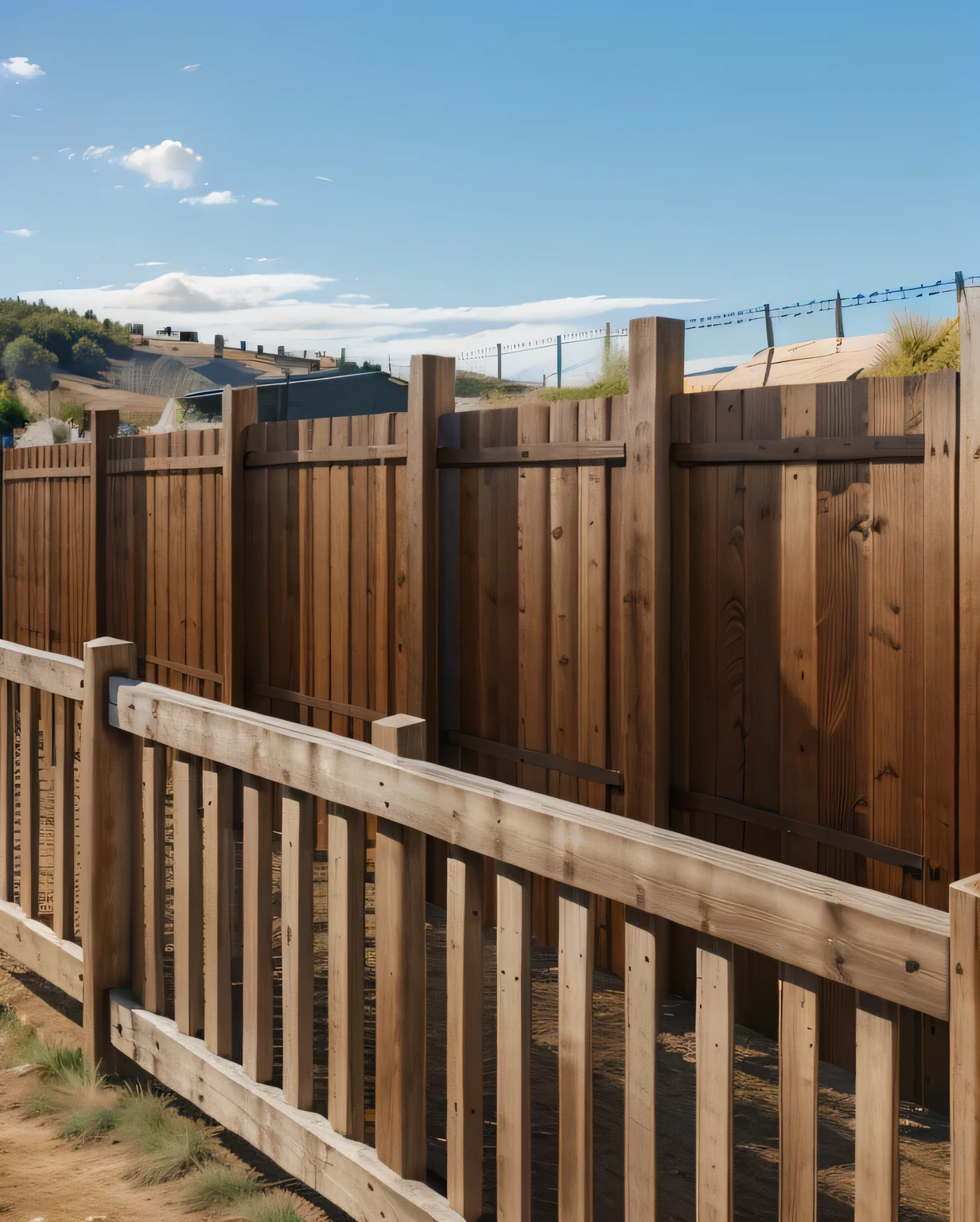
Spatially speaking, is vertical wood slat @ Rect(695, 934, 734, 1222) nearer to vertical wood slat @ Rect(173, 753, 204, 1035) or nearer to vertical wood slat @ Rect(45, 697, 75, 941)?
vertical wood slat @ Rect(173, 753, 204, 1035)

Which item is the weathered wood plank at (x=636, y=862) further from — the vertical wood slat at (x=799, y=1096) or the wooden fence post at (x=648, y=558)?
the wooden fence post at (x=648, y=558)

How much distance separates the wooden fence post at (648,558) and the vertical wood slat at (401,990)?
5.77 feet

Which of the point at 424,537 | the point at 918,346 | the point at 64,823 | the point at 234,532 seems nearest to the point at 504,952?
the point at 64,823

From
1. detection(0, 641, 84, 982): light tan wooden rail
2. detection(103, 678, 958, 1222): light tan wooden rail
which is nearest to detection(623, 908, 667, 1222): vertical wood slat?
detection(103, 678, 958, 1222): light tan wooden rail

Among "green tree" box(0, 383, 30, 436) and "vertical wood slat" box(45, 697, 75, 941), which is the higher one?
"green tree" box(0, 383, 30, 436)

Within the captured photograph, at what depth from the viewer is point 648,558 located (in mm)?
4035

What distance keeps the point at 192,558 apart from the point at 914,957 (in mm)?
5948

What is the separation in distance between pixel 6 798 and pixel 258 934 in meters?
1.68

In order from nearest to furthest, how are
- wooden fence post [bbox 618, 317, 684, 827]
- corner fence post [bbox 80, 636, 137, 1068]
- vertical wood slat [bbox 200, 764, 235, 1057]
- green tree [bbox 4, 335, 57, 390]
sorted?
vertical wood slat [bbox 200, 764, 235, 1057], corner fence post [bbox 80, 636, 137, 1068], wooden fence post [bbox 618, 317, 684, 827], green tree [bbox 4, 335, 57, 390]

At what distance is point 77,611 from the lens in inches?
340

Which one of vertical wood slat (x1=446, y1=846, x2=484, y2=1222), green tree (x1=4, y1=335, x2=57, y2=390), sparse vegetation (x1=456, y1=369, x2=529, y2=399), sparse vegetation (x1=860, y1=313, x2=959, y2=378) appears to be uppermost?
green tree (x1=4, y1=335, x2=57, y2=390)

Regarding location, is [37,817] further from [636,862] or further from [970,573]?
[970,573]

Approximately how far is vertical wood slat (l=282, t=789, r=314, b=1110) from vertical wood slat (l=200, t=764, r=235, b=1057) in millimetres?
313

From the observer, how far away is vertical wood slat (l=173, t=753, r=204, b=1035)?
122 inches
